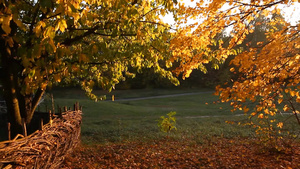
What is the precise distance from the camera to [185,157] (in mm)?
7156

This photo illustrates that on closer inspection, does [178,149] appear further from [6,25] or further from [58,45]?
Answer: [6,25]

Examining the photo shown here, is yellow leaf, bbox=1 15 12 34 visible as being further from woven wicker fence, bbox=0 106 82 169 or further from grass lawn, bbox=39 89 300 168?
grass lawn, bbox=39 89 300 168

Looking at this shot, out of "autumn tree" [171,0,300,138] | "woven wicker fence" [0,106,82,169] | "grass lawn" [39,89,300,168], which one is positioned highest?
"autumn tree" [171,0,300,138]

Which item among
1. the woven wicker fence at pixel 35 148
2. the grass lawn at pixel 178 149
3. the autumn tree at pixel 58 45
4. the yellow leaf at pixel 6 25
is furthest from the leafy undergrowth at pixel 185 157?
the yellow leaf at pixel 6 25

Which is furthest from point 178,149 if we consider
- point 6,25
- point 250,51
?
point 6,25

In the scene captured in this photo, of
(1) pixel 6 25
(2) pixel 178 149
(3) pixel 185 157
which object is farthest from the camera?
(2) pixel 178 149

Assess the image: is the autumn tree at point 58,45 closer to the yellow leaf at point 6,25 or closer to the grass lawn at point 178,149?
the yellow leaf at point 6,25

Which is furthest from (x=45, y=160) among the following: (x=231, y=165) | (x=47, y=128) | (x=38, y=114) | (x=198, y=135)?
(x=198, y=135)

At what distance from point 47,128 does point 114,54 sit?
2.39 m

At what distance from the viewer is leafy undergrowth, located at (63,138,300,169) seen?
6246 millimetres

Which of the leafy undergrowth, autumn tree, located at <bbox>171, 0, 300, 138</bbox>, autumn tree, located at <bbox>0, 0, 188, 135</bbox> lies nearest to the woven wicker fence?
autumn tree, located at <bbox>0, 0, 188, 135</bbox>

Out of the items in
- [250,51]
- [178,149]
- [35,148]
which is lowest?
[178,149]

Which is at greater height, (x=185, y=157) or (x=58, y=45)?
(x=58, y=45)

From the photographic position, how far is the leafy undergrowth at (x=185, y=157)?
6.25 metres
